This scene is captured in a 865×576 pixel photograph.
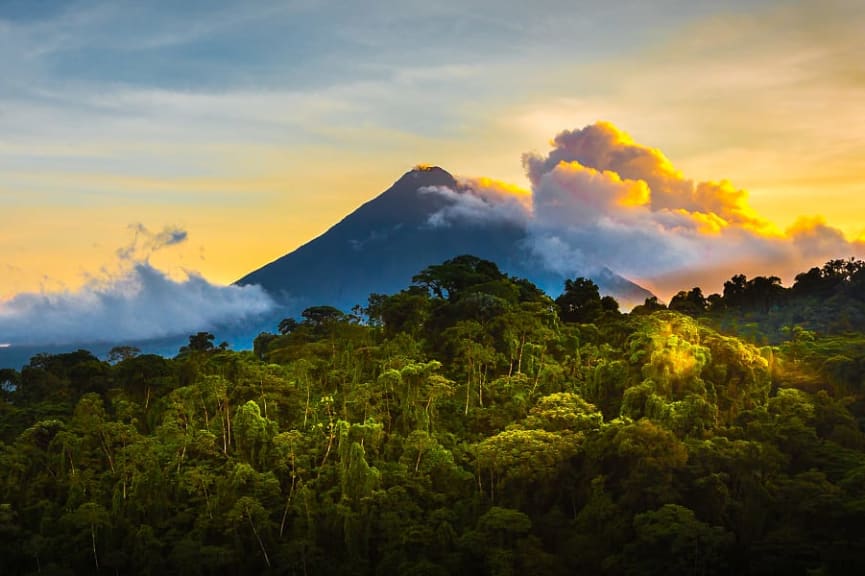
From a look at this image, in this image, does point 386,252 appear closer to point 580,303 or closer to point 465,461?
point 580,303

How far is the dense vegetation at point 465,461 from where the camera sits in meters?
20.8

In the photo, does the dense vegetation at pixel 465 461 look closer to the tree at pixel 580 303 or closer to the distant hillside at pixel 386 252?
the tree at pixel 580 303

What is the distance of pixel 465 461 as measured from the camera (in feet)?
80.8

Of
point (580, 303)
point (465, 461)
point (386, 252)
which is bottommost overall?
point (465, 461)

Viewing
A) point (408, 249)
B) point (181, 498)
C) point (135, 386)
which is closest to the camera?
point (181, 498)

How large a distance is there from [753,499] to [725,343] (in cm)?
577

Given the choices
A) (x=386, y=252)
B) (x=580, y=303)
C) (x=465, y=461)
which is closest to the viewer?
(x=465, y=461)

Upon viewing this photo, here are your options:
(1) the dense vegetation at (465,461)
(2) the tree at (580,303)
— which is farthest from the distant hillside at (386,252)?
(1) the dense vegetation at (465,461)

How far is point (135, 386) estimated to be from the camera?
100 feet

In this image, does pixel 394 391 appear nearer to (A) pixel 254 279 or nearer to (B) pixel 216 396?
(B) pixel 216 396

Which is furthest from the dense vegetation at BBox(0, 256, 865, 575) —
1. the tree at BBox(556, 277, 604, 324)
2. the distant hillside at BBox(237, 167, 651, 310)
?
the distant hillside at BBox(237, 167, 651, 310)

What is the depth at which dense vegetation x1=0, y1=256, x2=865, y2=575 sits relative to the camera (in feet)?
68.4

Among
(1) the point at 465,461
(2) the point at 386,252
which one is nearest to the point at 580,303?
(1) the point at 465,461

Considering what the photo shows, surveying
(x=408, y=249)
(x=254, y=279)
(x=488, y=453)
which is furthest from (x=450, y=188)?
(x=488, y=453)
